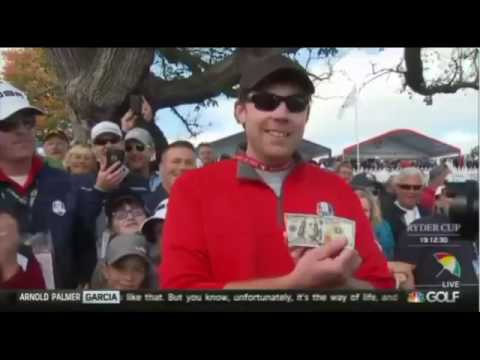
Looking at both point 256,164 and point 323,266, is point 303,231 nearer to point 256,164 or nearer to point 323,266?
point 323,266

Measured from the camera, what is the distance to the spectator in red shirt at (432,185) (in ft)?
18.2

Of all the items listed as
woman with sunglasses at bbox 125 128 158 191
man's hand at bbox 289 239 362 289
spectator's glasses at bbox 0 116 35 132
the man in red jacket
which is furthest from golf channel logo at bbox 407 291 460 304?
spectator's glasses at bbox 0 116 35 132

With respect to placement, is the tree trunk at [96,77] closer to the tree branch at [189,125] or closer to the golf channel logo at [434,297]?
the tree branch at [189,125]

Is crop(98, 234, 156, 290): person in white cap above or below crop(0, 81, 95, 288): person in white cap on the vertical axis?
below

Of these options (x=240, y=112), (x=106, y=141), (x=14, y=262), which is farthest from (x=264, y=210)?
(x=14, y=262)

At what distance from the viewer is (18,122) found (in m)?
5.54

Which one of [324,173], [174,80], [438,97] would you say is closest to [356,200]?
[324,173]

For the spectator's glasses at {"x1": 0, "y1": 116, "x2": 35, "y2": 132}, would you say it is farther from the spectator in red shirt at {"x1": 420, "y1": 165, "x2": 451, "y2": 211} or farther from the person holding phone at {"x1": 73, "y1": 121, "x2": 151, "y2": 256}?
the spectator in red shirt at {"x1": 420, "y1": 165, "x2": 451, "y2": 211}

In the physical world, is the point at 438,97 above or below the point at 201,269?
above

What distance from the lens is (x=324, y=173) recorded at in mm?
5535

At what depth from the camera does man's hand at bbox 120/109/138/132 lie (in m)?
5.55

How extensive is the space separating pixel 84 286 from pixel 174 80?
4.98 feet
